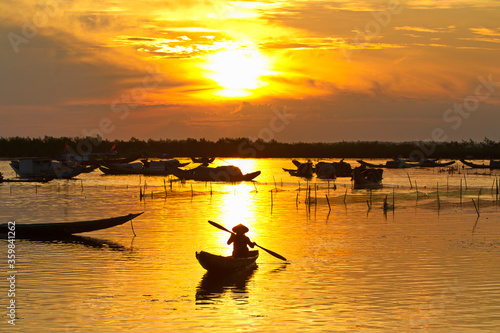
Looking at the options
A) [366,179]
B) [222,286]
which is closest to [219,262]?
[222,286]

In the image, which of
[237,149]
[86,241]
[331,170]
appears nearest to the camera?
[86,241]

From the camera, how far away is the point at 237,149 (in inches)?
4560

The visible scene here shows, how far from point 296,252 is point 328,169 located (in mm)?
37393

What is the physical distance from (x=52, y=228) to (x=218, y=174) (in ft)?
108

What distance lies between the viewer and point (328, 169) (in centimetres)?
5453

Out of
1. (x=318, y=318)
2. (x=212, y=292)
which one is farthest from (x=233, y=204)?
(x=318, y=318)

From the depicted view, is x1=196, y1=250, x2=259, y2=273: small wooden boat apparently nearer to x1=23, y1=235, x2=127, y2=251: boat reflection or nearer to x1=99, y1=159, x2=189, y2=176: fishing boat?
x1=23, y1=235, x2=127, y2=251: boat reflection

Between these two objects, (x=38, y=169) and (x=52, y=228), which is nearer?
(x=52, y=228)

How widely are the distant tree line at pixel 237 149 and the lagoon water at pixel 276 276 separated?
74401 millimetres

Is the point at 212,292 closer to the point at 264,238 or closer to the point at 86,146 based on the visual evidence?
the point at 264,238

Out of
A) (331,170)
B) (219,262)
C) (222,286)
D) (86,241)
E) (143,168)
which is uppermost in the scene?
(331,170)

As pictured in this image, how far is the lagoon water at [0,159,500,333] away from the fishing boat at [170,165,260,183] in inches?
949

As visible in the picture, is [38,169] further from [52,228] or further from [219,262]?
[219,262]

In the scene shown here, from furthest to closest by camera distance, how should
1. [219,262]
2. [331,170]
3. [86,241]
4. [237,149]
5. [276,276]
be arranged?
1. [237,149]
2. [331,170]
3. [86,241]
4. [276,276]
5. [219,262]
